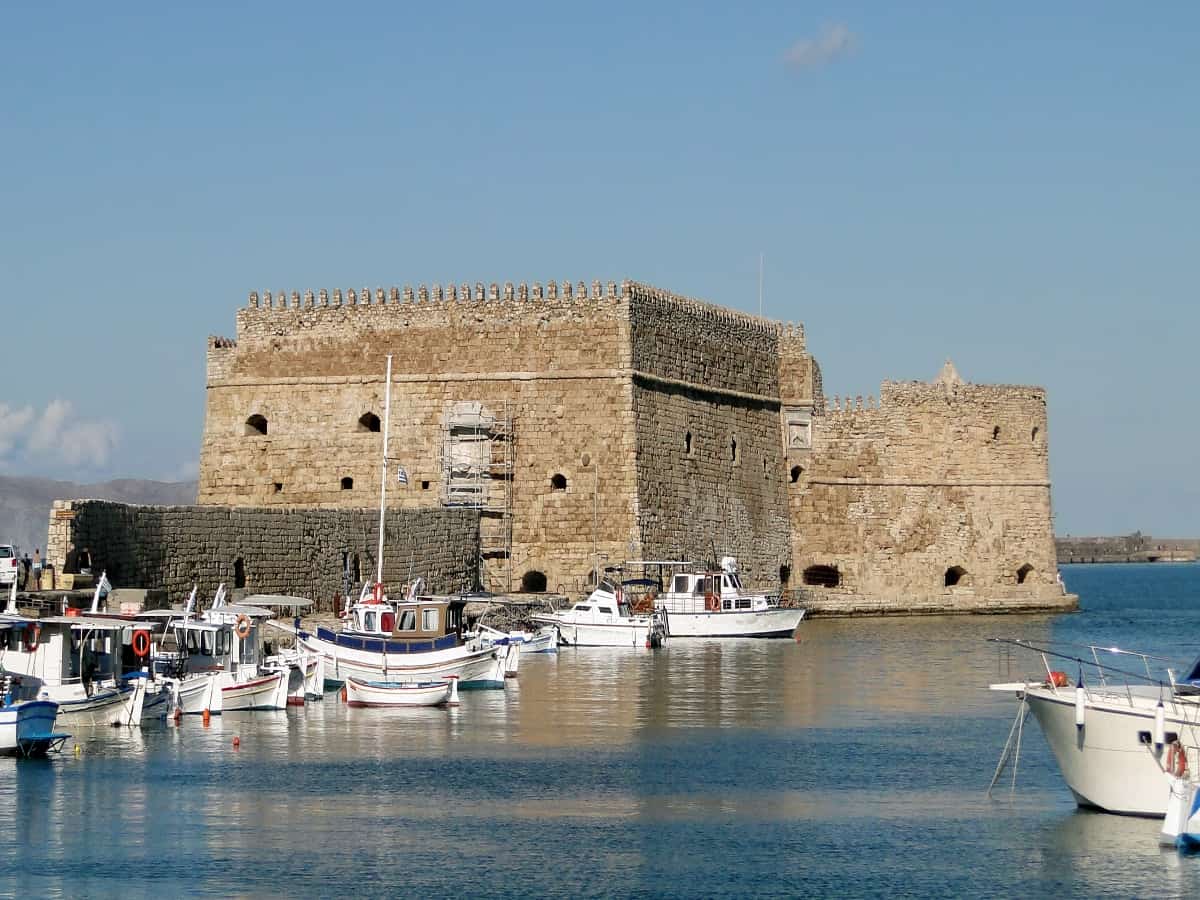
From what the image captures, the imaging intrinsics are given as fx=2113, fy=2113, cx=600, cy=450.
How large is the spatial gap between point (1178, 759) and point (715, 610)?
22.1 metres

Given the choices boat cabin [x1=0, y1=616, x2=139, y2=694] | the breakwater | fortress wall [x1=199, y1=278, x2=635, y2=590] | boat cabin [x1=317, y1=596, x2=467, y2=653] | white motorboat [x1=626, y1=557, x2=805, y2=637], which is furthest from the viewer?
the breakwater

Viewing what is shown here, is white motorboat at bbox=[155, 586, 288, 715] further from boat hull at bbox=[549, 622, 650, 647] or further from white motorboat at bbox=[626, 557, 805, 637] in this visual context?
white motorboat at bbox=[626, 557, 805, 637]

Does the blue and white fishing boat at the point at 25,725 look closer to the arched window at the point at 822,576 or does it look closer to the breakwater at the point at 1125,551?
the arched window at the point at 822,576

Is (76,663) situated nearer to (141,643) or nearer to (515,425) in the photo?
(141,643)

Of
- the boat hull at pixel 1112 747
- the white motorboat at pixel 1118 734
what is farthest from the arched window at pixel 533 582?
the boat hull at pixel 1112 747

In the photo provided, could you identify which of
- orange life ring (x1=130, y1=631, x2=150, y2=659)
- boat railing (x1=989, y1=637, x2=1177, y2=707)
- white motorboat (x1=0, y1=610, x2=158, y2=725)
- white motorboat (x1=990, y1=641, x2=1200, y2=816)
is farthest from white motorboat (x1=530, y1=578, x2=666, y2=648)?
white motorboat (x1=990, y1=641, x2=1200, y2=816)

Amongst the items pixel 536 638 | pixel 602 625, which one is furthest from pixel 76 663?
pixel 602 625

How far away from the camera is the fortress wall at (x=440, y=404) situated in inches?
1499

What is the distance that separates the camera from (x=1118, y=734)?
651 inches

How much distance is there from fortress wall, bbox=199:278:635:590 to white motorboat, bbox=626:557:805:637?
4.40 ft

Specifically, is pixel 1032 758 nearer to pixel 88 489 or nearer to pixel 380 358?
pixel 380 358

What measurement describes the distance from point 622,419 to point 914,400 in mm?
9448

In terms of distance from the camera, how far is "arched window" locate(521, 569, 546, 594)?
1510 inches

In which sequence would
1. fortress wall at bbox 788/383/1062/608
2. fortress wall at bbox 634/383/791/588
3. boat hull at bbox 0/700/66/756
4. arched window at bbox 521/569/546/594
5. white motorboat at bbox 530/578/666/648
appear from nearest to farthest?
1. boat hull at bbox 0/700/66/756
2. white motorboat at bbox 530/578/666/648
3. arched window at bbox 521/569/546/594
4. fortress wall at bbox 634/383/791/588
5. fortress wall at bbox 788/383/1062/608
